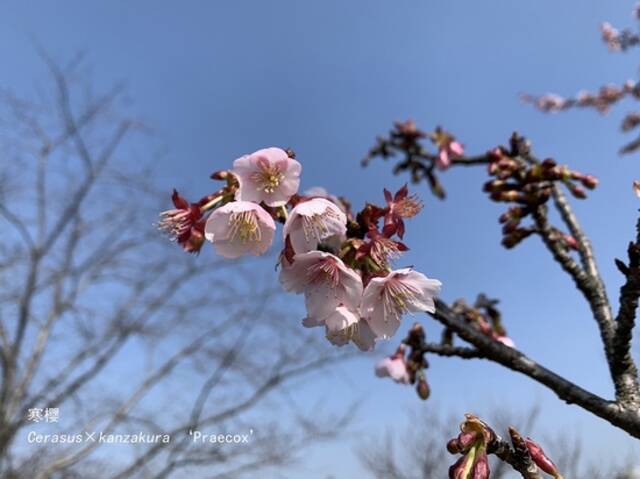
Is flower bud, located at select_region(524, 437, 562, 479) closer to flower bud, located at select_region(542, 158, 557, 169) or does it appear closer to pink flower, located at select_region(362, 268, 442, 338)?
pink flower, located at select_region(362, 268, 442, 338)

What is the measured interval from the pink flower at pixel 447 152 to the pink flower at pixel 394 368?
797mm

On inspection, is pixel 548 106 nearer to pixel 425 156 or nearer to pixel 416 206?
pixel 425 156

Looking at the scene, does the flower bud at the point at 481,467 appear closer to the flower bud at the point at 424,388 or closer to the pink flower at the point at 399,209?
the pink flower at the point at 399,209

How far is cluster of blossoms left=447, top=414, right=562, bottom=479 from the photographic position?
1.89 ft

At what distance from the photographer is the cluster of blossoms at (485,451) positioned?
1.89ft

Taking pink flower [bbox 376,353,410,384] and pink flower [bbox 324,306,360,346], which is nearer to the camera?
pink flower [bbox 324,306,360,346]

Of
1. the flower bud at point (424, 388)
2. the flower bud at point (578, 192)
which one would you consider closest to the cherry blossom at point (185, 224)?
the flower bud at point (424, 388)

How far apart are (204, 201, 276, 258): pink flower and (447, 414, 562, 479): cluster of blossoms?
0.40 m

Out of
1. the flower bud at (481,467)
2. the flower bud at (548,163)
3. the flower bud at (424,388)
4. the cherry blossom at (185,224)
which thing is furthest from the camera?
the flower bud at (424,388)

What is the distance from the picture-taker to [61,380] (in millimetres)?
7371

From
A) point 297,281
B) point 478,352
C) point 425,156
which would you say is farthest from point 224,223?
point 425,156

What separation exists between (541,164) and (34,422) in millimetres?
7033

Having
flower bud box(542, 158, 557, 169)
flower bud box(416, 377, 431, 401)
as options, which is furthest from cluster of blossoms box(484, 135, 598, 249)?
flower bud box(416, 377, 431, 401)

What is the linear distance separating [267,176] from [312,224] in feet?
0.43
